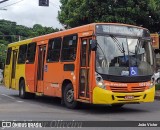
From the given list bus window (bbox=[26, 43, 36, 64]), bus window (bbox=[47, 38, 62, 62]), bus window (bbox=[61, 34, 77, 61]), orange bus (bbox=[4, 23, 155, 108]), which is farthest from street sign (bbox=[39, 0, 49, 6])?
bus window (bbox=[61, 34, 77, 61])

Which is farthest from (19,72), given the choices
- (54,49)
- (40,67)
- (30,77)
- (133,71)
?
(133,71)

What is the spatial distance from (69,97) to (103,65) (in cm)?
246

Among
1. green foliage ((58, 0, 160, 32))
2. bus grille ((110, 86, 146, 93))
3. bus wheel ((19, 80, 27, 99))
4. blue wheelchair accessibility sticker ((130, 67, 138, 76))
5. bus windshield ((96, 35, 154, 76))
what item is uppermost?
green foliage ((58, 0, 160, 32))

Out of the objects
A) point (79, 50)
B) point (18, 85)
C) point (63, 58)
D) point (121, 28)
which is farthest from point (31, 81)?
point (121, 28)

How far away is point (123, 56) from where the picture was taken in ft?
47.6

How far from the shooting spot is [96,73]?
1407 centimetres

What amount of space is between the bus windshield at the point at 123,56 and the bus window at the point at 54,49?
122 inches

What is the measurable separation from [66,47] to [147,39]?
126 inches

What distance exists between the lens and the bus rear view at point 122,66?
46.1 feet

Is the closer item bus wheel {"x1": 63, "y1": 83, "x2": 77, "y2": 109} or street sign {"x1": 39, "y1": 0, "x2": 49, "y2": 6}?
bus wheel {"x1": 63, "y1": 83, "x2": 77, "y2": 109}

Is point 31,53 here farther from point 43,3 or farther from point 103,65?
point 103,65

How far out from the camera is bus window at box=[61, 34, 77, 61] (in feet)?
51.5

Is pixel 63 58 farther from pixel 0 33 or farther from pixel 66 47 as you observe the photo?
pixel 0 33

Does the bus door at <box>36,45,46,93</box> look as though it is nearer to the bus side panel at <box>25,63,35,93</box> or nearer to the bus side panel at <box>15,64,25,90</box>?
the bus side panel at <box>25,63,35,93</box>
